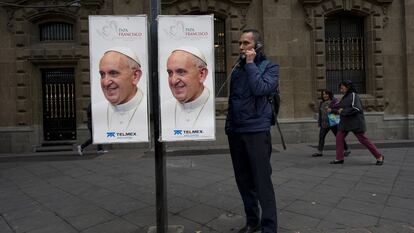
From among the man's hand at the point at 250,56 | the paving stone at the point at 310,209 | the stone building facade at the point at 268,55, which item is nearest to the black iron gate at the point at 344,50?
the stone building facade at the point at 268,55

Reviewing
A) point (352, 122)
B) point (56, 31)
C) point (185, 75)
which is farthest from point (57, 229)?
point (56, 31)

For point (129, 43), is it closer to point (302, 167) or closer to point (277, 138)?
point (302, 167)

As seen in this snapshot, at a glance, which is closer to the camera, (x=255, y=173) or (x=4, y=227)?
(x=255, y=173)

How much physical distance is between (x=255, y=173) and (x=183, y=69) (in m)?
1.31

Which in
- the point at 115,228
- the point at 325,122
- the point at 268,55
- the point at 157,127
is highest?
the point at 268,55

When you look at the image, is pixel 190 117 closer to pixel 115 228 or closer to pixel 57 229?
pixel 115 228

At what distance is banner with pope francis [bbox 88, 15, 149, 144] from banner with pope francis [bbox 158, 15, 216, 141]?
201mm

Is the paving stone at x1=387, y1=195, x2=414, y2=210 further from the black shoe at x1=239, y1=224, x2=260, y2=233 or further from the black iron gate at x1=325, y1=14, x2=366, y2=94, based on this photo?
the black iron gate at x1=325, y1=14, x2=366, y2=94

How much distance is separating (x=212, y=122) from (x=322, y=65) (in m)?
11.3

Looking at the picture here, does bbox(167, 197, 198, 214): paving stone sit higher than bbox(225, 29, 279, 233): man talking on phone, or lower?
lower

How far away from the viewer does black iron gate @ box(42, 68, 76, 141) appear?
14.6 metres

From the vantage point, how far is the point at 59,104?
14.7m

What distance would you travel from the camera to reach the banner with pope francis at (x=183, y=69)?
3994mm

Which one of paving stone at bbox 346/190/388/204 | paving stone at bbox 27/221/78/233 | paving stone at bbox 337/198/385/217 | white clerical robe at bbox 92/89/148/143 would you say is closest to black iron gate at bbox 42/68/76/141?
paving stone at bbox 27/221/78/233
